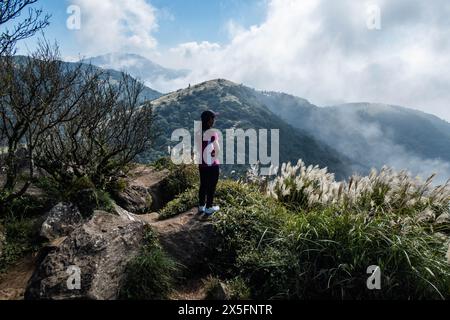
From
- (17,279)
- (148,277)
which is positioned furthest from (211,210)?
(17,279)

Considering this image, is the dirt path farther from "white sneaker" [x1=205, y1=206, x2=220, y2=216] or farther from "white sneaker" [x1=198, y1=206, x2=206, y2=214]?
"white sneaker" [x1=205, y1=206, x2=220, y2=216]

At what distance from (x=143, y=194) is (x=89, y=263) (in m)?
5.97

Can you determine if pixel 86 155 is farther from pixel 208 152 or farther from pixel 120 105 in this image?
pixel 208 152

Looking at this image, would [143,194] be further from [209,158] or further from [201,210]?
[209,158]

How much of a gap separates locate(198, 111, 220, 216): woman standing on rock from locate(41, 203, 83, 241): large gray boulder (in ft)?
8.82

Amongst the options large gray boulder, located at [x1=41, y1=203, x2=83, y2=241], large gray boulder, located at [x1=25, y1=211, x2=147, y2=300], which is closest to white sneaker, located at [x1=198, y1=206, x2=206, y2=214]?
large gray boulder, located at [x1=25, y1=211, x2=147, y2=300]

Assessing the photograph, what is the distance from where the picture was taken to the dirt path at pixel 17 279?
6189mm

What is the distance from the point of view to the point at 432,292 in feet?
17.6

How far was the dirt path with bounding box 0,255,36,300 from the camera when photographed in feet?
20.3

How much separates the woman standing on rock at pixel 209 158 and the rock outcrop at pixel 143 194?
11.9 ft

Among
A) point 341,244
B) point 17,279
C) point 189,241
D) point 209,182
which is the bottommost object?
point 17,279

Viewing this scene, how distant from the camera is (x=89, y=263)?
Answer: 554 cm

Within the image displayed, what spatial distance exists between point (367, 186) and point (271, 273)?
288 cm

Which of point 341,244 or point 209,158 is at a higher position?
point 209,158
